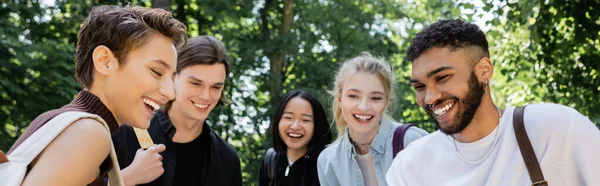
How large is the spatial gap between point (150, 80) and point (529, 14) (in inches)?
247

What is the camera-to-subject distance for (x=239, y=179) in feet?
17.0

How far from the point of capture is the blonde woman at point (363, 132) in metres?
4.92

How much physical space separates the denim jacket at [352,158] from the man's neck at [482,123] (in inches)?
48.1

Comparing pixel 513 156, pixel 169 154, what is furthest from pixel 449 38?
pixel 169 154

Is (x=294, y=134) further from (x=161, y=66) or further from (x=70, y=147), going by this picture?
(x=70, y=147)

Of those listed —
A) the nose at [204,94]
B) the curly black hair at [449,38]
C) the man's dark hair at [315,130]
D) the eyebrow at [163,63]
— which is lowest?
A: the man's dark hair at [315,130]

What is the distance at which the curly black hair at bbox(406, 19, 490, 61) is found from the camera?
11.7 ft

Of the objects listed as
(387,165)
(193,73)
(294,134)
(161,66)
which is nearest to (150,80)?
(161,66)

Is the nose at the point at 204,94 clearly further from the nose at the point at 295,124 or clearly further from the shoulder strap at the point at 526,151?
the shoulder strap at the point at 526,151

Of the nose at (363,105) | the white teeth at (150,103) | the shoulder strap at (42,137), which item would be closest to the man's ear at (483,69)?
the nose at (363,105)

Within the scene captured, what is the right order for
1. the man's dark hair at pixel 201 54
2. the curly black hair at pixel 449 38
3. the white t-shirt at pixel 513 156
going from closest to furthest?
1. the white t-shirt at pixel 513 156
2. the curly black hair at pixel 449 38
3. the man's dark hair at pixel 201 54

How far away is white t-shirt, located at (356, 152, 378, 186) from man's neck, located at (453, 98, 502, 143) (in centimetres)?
155

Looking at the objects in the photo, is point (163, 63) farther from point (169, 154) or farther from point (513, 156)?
point (169, 154)

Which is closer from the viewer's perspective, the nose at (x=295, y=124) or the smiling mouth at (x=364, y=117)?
the smiling mouth at (x=364, y=117)
